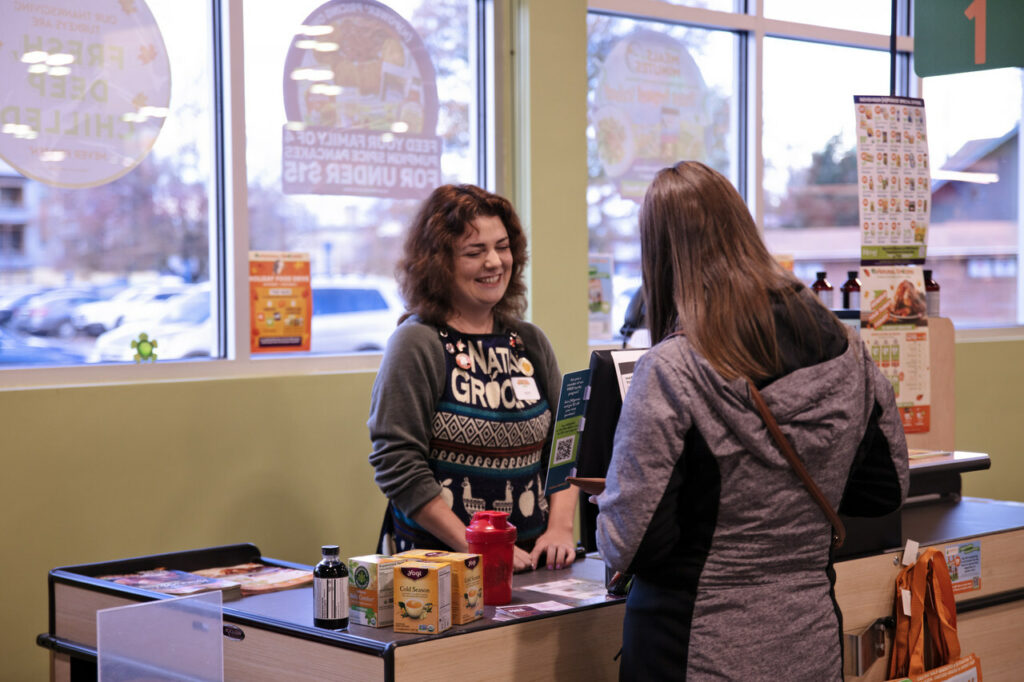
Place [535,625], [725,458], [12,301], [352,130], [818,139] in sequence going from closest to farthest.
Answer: [725,458] → [535,625] → [12,301] → [352,130] → [818,139]

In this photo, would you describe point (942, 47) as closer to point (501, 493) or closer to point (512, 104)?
point (512, 104)

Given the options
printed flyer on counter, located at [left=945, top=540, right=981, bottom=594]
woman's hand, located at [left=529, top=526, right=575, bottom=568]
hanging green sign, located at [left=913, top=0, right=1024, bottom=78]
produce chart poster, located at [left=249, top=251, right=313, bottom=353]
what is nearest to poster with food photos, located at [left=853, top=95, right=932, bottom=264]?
hanging green sign, located at [left=913, top=0, right=1024, bottom=78]

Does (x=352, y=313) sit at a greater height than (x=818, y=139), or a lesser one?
lesser

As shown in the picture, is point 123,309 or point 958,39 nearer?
point 123,309

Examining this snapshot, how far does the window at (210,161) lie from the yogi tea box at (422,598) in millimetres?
2101

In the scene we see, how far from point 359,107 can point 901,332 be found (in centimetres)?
222

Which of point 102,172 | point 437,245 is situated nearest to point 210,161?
point 102,172

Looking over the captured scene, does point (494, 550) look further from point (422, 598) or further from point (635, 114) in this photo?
point (635, 114)

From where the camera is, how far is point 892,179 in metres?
3.56

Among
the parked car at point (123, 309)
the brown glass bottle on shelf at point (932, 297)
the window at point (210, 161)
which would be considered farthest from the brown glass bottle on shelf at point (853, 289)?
the parked car at point (123, 309)

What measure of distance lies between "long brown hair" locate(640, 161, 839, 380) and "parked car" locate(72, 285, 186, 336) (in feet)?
7.92

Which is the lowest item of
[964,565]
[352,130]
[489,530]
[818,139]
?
[964,565]

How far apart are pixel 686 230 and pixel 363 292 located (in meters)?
2.62

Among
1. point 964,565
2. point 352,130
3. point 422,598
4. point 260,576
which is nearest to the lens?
point 422,598
